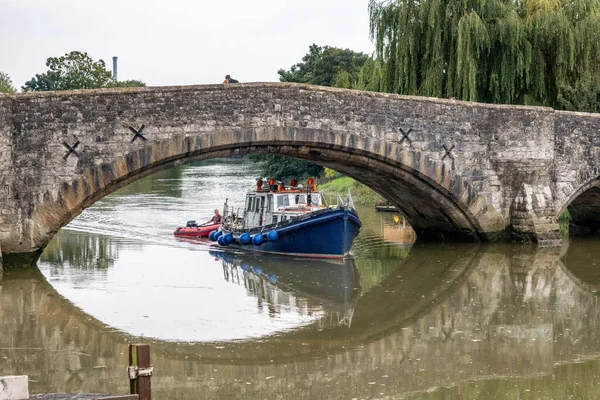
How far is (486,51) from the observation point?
2411 cm

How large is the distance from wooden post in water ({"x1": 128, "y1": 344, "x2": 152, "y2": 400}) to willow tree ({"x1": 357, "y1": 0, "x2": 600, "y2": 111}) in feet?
54.6

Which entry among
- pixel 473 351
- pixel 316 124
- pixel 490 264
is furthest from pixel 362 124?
pixel 473 351

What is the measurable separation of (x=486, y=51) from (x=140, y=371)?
1830cm

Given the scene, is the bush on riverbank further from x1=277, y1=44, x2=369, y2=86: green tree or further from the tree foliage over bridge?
x1=277, y1=44, x2=369, y2=86: green tree

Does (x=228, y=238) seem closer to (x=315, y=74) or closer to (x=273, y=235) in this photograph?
(x=273, y=235)

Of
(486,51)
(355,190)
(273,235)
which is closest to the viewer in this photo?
(273,235)

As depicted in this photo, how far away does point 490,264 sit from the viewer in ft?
60.8

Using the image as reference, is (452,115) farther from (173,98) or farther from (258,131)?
(173,98)

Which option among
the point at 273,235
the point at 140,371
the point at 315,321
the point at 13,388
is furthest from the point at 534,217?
the point at 13,388

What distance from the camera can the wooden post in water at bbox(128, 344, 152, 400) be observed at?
290 inches

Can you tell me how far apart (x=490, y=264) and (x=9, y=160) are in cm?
868

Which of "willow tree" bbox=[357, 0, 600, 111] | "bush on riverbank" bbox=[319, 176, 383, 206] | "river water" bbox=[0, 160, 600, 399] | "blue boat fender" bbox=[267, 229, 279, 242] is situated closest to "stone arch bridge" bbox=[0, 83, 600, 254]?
"river water" bbox=[0, 160, 600, 399]

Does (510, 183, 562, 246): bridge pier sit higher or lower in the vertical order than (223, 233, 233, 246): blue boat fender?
higher

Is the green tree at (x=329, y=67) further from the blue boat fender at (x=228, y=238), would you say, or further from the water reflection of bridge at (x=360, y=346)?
the water reflection of bridge at (x=360, y=346)
